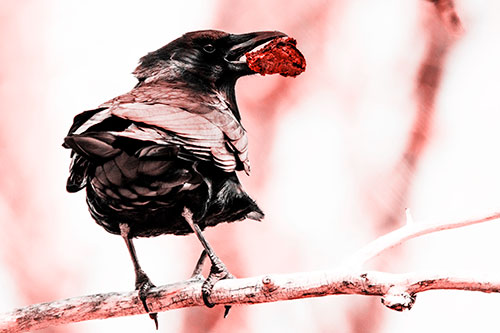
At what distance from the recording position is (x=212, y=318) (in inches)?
75.4

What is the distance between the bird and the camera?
4.02 feet

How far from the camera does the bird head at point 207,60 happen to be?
1502mm

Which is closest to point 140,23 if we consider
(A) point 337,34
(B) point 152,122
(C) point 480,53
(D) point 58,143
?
(D) point 58,143

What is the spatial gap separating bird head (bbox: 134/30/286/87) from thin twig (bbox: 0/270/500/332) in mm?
457

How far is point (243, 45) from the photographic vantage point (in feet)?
4.90

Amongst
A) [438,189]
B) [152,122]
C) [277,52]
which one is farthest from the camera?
[438,189]

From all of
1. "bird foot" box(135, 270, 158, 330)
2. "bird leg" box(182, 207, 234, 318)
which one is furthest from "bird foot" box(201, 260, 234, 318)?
"bird foot" box(135, 270, 158, 330)

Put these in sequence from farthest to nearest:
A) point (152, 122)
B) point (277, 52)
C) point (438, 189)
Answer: point (438, 189) → point (277, 52) → point (152, 122)

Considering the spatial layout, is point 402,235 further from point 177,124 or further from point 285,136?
point 285,136

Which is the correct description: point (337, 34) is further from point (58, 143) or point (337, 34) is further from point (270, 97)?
point (58, 143)

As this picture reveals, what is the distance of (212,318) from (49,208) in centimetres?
53

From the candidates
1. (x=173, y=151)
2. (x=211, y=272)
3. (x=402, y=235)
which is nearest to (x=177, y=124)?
(x=173, y=151)

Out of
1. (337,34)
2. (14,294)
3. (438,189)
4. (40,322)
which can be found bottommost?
(40,322)

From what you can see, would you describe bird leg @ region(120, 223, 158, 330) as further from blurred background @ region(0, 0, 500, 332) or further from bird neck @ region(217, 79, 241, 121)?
blurred background @ region(0, 0, 500, 332)
